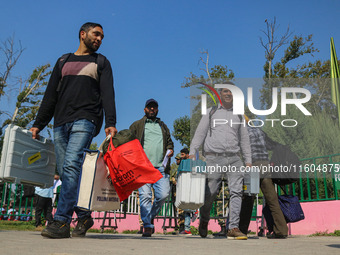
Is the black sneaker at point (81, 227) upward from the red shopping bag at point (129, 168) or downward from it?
downward

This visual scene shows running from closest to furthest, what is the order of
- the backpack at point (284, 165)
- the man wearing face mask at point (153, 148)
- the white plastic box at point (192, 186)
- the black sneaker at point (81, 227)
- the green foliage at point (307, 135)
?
1. the black sneaker at point (81, 227)
2. the white plastic box at point (192, 186)
3. the man wearing face mask at point (153, 148)
4. the backpack at point (284, 165)
5. the green foliage at point (307, 135)

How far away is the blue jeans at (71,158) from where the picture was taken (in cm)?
372

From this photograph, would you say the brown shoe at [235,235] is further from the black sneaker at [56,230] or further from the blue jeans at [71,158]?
the black sneaker at [56,230]

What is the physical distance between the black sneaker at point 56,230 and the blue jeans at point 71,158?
50mm

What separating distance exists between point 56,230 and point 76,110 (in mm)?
1171

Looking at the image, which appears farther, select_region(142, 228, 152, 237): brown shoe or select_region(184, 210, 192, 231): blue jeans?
select_region(184, 210, 192, 231): blue jeans

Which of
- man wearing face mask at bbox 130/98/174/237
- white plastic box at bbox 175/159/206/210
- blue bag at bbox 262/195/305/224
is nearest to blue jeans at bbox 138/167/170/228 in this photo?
man wearing face mask at bbox 130/98/174/237

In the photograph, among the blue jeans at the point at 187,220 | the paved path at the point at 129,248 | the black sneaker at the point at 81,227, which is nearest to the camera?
the paved path at the point at 129,248

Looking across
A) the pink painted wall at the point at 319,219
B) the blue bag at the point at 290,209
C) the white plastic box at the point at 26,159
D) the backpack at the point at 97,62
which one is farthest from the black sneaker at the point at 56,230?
the pink painted wall at the point at 319,219

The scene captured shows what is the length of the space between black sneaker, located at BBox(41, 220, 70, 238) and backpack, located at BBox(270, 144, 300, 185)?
3745mm

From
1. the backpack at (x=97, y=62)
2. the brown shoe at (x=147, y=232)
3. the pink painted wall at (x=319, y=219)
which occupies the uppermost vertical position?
the backpack at (x=97, y=62)

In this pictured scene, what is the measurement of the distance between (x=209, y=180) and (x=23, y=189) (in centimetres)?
921

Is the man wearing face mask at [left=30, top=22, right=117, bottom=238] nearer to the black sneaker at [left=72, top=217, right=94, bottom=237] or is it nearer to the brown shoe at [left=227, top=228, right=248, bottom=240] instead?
the black sneaker at [left=72, top=217, right=94, bottom=237]

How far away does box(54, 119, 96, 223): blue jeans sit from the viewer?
3.72 meters
